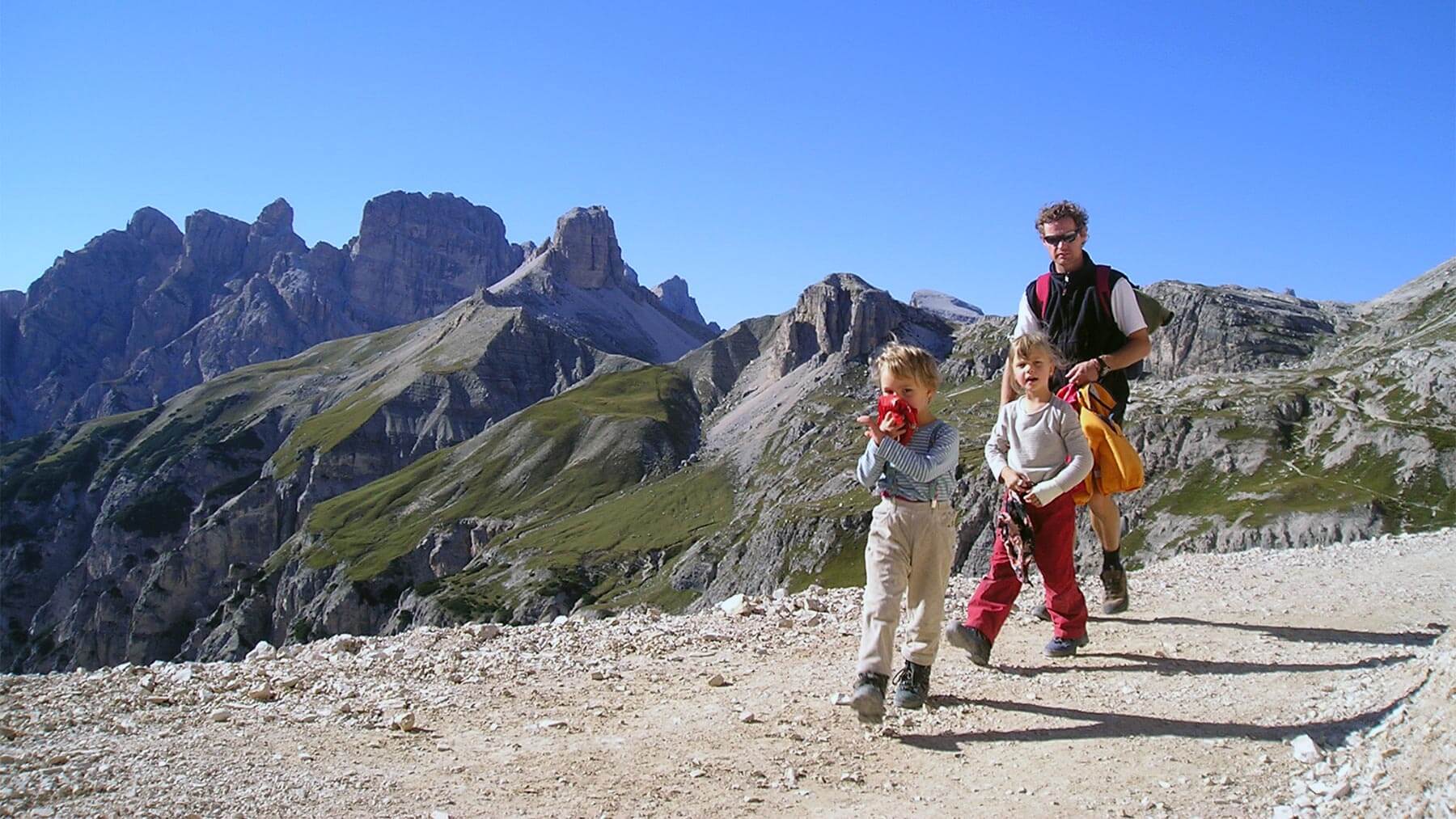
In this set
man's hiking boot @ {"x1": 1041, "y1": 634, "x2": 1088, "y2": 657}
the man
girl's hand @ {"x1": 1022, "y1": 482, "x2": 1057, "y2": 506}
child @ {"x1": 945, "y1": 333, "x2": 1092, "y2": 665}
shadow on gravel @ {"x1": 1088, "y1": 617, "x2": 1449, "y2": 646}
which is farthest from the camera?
shadow on gravel @ {"x1": 1088, "y1": 617, "x2": 1449, "y2": 646}

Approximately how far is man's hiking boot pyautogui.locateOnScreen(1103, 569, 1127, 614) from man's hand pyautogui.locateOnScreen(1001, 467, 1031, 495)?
3.26 m

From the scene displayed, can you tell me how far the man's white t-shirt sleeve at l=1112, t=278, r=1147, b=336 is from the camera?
398 inches

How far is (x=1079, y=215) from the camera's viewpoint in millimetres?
10125

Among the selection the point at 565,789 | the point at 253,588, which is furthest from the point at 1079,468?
the point at 253,588

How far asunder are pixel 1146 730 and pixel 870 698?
7.40 feet

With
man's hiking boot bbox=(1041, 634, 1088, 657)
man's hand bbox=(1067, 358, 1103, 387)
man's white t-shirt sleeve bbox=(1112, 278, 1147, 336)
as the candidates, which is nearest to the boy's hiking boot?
man's hiking boot bbox=(1041, 634, 1088, 657)

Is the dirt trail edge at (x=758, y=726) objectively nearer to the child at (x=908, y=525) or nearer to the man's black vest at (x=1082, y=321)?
the child at (x=908, y=525)

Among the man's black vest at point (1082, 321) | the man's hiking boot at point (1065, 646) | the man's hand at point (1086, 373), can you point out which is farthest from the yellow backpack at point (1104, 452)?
the man's hiking boot at point (1065, 646)

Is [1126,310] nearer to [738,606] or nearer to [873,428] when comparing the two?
[873,428]

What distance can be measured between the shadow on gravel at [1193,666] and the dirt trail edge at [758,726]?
4cm

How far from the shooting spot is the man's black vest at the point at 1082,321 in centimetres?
1022

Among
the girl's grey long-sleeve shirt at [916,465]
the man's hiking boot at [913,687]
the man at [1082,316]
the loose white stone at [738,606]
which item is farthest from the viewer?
the loose white stone at [738,606]

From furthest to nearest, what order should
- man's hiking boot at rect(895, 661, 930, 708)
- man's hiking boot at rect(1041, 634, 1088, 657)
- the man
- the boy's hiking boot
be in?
the man < man's hiking boot at rect(1041, 634, 1088, 657) < man's hiking boot at rect(895, 661, 930, 708) < the boy's hiking boot

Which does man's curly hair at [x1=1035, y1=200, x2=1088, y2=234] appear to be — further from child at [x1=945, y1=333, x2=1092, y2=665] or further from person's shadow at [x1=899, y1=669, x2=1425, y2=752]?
person's shadow at [x1=899, y1=669, x2=1425, y2=752]
